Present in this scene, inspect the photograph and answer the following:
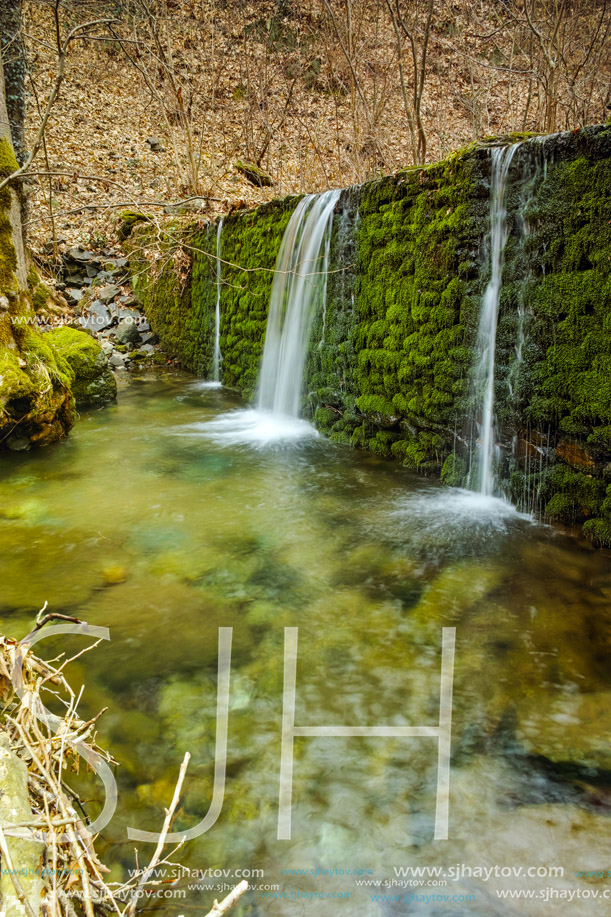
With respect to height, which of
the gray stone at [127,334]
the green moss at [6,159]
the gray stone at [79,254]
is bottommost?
the gray stone at [127,334]

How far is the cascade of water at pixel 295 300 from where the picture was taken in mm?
6648

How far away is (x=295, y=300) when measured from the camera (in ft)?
23.6

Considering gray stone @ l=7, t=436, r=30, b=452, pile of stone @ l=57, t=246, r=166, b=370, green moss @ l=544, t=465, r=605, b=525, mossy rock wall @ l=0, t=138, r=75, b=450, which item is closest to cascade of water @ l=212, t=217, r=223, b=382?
pile of stone @ l=57, t=246, r=166, b=370

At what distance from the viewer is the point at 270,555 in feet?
12.8

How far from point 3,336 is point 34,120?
1461 centimetres

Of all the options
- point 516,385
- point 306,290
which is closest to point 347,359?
point 306,290

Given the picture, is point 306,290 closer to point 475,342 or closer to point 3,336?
point 475,342

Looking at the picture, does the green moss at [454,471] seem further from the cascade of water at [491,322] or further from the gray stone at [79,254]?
the gray stone at [79,254]

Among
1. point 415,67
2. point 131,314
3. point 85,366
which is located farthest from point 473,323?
point 131,314

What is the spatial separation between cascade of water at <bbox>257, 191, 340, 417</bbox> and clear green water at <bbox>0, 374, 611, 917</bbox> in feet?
8.27

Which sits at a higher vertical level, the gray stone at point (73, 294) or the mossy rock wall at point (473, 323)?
the gray stone at point (73, 294)

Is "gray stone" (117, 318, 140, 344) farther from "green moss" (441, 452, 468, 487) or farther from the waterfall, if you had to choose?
"green moss" (441, 452, 468, 487)

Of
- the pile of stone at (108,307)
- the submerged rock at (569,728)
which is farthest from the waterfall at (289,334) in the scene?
the pile of stone at (108,307)

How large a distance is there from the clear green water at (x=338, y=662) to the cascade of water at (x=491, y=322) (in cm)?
38
